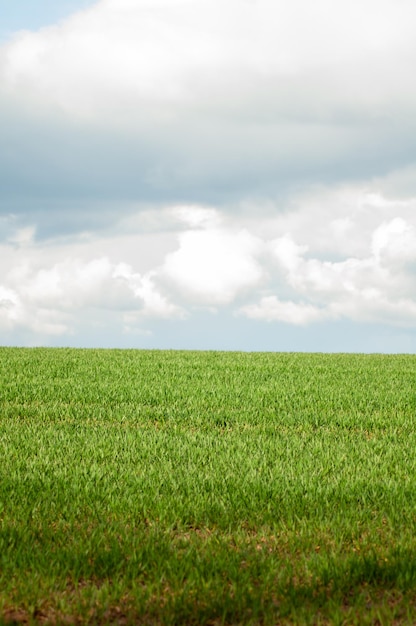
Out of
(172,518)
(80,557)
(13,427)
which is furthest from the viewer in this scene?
(13,427)

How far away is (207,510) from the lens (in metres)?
6.86

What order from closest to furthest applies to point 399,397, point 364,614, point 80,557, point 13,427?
point 364,614
point 80,557
point 13,427
point 399,397

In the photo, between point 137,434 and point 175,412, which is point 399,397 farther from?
point 137,434

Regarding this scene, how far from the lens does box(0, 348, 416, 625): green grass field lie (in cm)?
488

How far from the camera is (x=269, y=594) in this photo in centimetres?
500

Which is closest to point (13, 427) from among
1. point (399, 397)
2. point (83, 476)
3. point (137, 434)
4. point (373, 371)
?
point (137, 434)

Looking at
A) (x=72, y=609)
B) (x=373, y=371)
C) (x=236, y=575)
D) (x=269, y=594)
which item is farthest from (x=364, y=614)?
(x=373, y=371)

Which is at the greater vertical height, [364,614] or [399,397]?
[399,397]

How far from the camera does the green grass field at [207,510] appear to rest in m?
4.88

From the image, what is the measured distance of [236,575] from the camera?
522 cm

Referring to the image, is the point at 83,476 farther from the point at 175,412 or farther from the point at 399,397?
the point at 399,397

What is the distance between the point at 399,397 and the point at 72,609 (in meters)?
11.9

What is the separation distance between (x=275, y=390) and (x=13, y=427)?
21.5ft

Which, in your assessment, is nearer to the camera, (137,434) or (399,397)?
(137,434)
